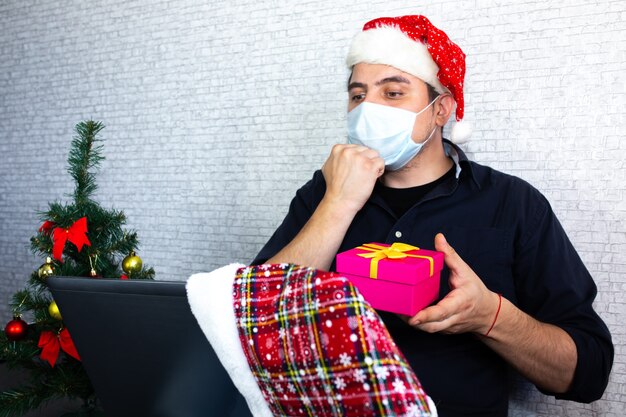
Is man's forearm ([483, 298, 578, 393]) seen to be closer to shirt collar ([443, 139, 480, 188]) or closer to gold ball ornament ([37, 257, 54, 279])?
shirt collar ([443, 139, 480, 188])

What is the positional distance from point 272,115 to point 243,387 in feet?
3.84

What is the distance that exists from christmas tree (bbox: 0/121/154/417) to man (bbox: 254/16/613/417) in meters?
0.53

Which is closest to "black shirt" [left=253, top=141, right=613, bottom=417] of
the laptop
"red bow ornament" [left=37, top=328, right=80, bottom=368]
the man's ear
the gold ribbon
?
the man's ear

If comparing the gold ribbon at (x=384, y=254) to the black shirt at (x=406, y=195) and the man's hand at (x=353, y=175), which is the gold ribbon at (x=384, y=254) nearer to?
the man's hand at (x=353, y=175)

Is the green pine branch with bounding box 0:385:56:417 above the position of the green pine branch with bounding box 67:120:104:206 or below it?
Result: below

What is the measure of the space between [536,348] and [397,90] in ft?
2.07

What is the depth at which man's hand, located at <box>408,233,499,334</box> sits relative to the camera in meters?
0.76

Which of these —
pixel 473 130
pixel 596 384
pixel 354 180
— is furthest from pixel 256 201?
pixel 596 384

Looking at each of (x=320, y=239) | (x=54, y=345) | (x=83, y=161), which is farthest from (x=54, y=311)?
(x=320, y=239)

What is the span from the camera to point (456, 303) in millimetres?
774

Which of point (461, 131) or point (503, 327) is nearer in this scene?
point (503, 327)

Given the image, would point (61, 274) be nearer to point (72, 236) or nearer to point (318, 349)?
point (72, 236)

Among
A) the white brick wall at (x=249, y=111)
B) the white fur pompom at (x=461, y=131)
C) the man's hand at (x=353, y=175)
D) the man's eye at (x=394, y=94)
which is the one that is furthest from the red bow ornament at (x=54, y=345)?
the white fur pompom at (x=461, y=131)

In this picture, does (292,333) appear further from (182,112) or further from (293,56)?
(182,112)
